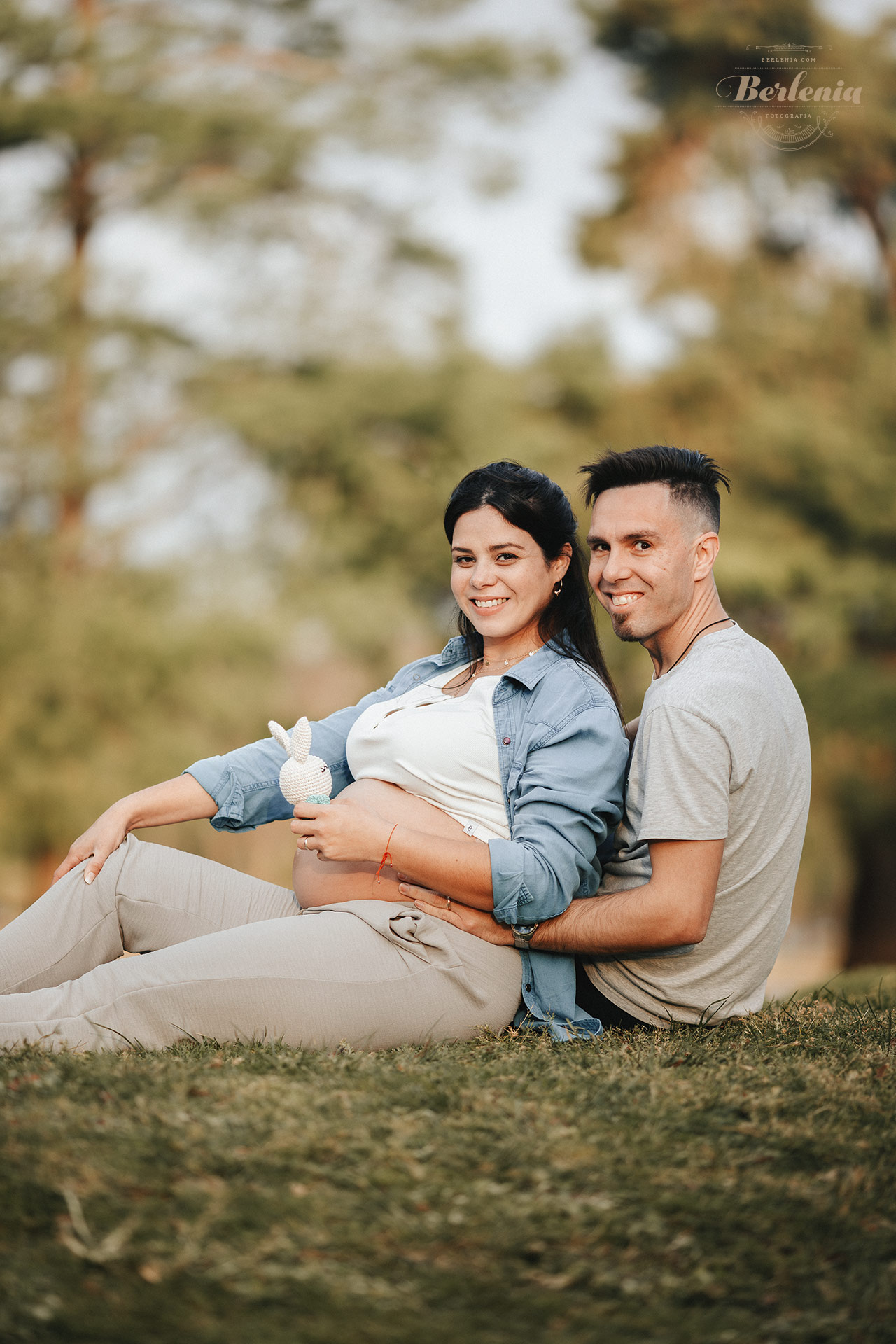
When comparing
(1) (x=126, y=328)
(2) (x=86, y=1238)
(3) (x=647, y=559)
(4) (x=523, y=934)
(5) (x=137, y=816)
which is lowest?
(2) (x=86, y=1238)

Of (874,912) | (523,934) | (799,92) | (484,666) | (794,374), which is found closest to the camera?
(523,934)

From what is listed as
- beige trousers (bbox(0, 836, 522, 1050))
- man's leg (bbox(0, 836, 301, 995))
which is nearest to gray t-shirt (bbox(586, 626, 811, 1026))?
beige trousers (bbox(0, 836, 522, 1050))

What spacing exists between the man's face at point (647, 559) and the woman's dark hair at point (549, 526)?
0.48 ft

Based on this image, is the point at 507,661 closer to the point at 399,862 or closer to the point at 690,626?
the point at 690,626

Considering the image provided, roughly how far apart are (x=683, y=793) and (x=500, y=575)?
727 mm

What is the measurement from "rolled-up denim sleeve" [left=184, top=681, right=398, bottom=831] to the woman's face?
0.35m

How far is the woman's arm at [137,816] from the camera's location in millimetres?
2783

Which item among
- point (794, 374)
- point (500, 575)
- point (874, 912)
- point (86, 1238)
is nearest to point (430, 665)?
point (500, 575)

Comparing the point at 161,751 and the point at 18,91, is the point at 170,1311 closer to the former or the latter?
the point at 161,751

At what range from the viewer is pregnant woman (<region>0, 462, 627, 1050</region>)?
240cm

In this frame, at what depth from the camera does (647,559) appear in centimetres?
268

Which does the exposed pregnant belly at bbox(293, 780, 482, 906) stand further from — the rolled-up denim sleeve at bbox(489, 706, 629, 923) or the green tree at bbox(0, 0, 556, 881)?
the green tree at bbox(0, 0, 556, 881)

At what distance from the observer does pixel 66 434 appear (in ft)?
36.4

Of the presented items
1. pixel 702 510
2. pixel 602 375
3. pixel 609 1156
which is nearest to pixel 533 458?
pixel 602 375
